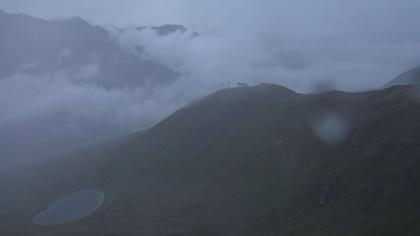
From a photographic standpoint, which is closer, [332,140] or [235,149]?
[332,140]

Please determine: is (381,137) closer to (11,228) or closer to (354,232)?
(354,232)

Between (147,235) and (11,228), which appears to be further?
(11,228)

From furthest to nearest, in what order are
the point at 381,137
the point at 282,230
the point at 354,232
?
the point at 381,137
the point at 282,230
the point at 354,232

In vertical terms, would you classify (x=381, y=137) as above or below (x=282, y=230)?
above

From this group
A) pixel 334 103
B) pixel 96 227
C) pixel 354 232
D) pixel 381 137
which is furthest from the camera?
pixel 334 103

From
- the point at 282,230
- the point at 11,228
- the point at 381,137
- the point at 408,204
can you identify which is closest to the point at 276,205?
the point at 282,230

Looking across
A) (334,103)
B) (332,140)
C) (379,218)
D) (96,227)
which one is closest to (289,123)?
(334,103)

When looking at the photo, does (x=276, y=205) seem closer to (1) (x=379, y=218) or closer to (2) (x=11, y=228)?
(1) (x=379, y=218)
